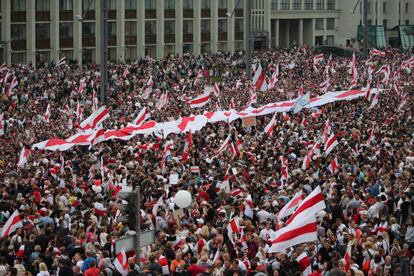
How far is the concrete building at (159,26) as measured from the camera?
83.2 meters

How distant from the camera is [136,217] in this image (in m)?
18.5

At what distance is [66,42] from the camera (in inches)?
3383

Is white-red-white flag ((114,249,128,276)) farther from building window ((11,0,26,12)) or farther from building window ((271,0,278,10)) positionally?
building window ((271,0,278,10))

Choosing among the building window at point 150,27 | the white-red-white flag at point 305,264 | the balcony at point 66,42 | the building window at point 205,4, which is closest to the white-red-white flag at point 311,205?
the white-red-white flag at point 305,264

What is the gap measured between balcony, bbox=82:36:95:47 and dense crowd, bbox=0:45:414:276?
121ft

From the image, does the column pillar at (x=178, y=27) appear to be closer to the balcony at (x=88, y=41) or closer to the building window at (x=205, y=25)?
the building window at (x=205, y=25)

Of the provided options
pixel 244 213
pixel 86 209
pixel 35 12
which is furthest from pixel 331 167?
pixel 35 12

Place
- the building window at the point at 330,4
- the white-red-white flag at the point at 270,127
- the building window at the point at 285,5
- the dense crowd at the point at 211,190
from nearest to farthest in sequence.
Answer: the dense crowd at the point at 211,190, the white-red-white flag at the point at 270,127, the building window at the point at 285,5, the building window at the point at 330,4

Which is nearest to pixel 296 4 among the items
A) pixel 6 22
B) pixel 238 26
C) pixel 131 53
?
pixel 238 26

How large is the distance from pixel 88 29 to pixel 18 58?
24.3ft

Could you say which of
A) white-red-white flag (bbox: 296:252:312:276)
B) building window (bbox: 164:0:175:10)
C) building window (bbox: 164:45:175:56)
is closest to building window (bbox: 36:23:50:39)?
building window (bbox: 164:45:175:56)

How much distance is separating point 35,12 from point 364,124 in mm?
48342

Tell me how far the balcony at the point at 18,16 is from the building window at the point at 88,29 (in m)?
5.70

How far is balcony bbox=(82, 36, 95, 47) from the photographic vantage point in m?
87.3
